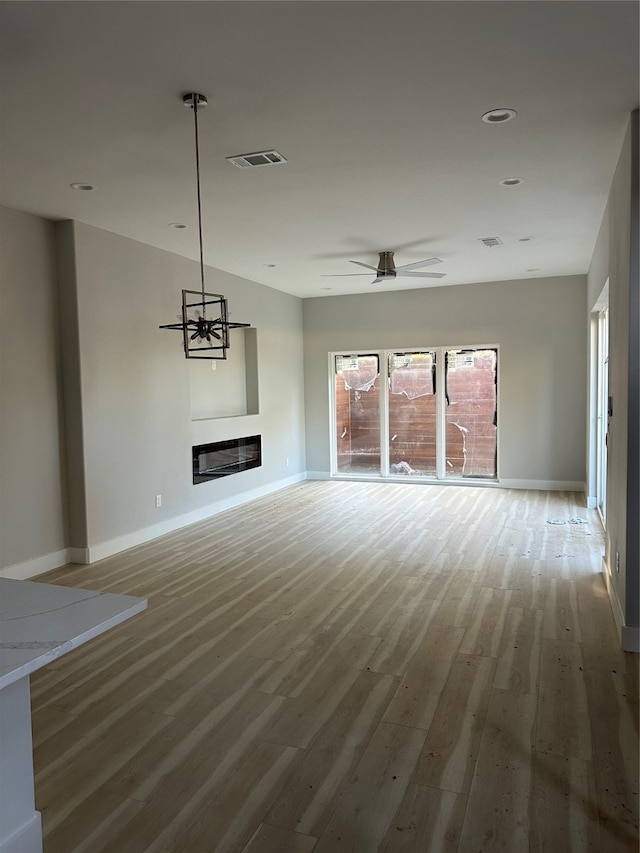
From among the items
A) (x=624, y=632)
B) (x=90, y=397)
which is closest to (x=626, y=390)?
(x=624, y=632)

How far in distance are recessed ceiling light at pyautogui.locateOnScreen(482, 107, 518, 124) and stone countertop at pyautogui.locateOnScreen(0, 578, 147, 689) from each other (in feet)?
9.61

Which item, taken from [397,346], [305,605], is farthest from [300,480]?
[305,605]

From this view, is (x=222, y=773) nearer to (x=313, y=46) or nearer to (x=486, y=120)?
(x=313, y=46)

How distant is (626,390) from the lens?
11.0 ft

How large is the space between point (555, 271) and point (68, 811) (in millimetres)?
7556

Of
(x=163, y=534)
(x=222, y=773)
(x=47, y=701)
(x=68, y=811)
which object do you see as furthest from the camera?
(x=163, y=534)

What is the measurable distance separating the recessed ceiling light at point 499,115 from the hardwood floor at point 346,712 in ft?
9.52

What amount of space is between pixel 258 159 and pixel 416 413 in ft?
19.0

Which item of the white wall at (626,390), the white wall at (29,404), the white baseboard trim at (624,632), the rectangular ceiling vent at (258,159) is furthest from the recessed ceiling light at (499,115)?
the white wall at (29,404)

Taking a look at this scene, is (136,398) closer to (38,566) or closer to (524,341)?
(38,566)

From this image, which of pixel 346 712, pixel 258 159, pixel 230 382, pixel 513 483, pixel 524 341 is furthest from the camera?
pixel 513 483

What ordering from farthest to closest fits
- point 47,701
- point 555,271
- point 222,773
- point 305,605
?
point 555,271
point 305,605
point 47,701
point 222,773

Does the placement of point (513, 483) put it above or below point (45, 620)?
below

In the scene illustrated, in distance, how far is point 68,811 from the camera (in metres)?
2.12
